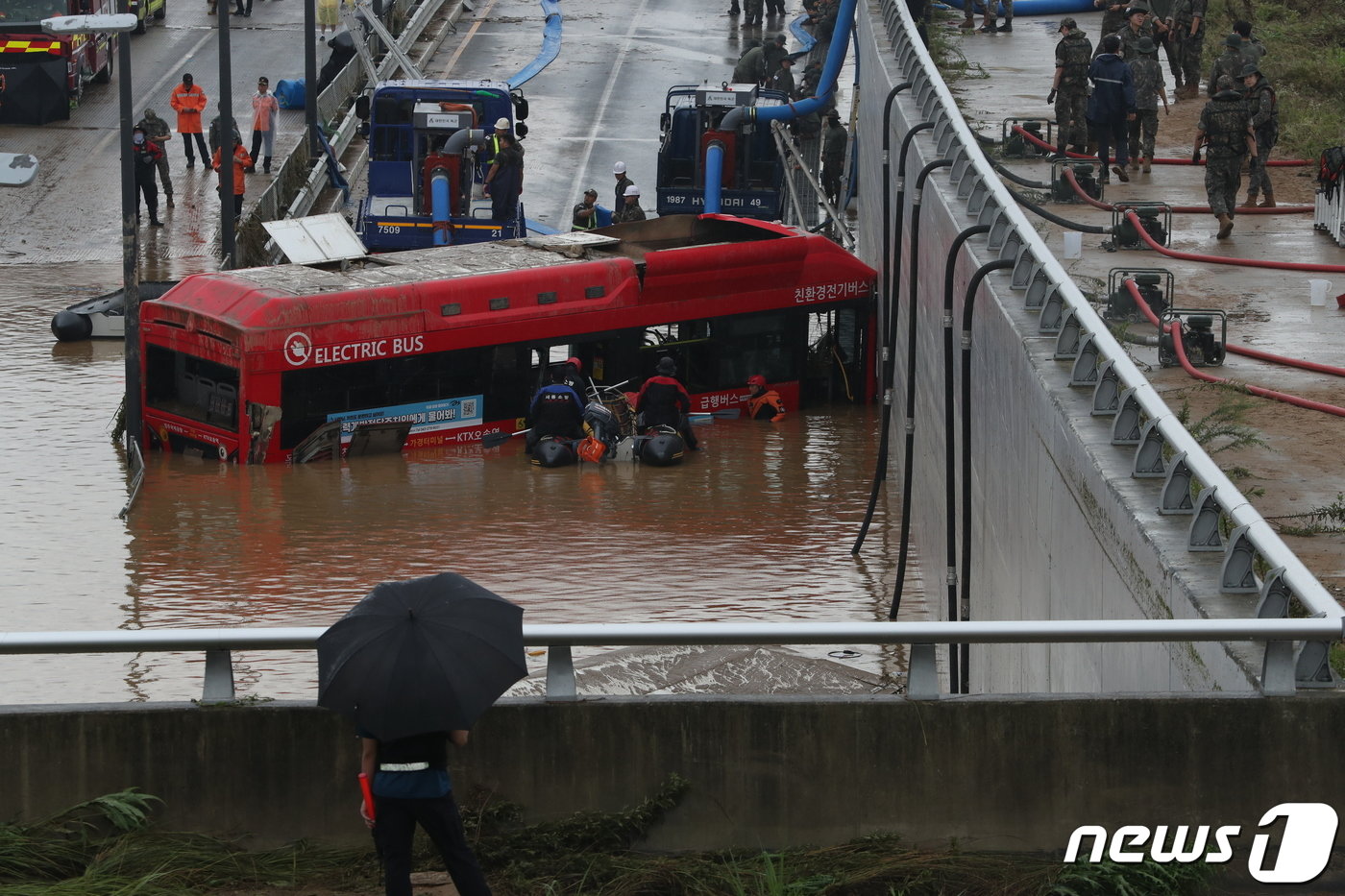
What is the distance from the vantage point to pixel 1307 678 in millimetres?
6648

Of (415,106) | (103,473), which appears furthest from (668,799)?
(415,106)

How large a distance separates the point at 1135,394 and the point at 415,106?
81.3 feet

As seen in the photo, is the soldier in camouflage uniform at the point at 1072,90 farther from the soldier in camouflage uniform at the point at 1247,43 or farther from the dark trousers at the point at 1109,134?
the soldier in camouflage uniform at the point at 1247,43

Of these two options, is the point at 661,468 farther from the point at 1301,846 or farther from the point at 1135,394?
the point at 1301,846

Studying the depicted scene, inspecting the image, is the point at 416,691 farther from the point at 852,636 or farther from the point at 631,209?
the point at 631,209

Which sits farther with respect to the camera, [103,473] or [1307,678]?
[103,473]

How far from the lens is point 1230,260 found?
18984 millimetres

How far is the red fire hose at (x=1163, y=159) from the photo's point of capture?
79.1 ft

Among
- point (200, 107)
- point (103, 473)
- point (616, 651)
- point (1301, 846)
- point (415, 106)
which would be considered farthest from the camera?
point (200, 107)

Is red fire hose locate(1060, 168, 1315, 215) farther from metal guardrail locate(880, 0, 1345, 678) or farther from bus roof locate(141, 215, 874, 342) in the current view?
bus roof locate(141, 215, 874, 342)

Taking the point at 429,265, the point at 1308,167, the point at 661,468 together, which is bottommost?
the point at 661,468

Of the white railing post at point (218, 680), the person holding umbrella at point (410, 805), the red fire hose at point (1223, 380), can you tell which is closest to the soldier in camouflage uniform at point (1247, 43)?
the red fire hose at point (1223, 380)

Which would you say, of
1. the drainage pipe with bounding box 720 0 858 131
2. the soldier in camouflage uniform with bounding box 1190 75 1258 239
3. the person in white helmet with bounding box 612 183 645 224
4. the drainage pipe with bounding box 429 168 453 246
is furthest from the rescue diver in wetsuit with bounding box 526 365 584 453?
the drainage pipe with bounding box 720 0 858 131

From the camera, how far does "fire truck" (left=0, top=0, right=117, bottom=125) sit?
40188 millimetres
